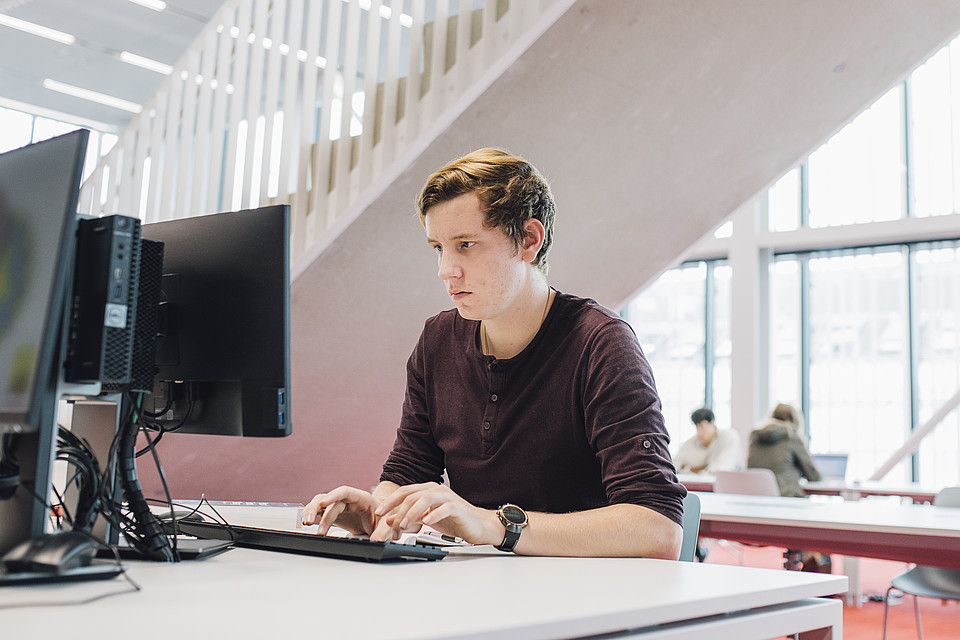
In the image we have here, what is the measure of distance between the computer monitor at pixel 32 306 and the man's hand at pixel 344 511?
1.51 feet

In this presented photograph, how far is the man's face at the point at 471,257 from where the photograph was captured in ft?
5.18

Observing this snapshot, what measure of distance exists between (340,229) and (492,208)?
5.41 feet

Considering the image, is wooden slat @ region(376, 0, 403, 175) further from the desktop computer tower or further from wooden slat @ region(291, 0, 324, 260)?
the desktop computer tower

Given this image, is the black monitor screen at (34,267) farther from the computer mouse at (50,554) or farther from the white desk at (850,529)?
the white desk at (850,529)

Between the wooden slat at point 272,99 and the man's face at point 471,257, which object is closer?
the man's face at point 471,257

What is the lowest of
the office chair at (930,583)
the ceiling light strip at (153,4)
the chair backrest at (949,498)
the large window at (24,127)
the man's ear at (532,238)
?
the office chair at (930,583)

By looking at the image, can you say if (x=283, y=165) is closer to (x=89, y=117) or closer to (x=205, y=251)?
(x=205, y=251)

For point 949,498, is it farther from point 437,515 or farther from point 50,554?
point 50,554

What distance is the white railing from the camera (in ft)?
9.80

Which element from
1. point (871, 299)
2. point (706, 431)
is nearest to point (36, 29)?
point (706, 431)

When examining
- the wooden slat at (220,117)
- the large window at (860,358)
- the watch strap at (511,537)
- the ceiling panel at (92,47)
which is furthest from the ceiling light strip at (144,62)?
the watch strap at (511,537)

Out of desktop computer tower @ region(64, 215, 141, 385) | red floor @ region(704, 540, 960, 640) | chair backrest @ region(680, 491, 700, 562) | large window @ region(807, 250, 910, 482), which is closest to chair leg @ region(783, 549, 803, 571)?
red floor @ region(704, 540, 960, 640)

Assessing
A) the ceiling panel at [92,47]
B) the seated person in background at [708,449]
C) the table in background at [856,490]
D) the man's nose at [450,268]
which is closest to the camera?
the man's nose at [450,268]

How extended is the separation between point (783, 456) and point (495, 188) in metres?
4.23
